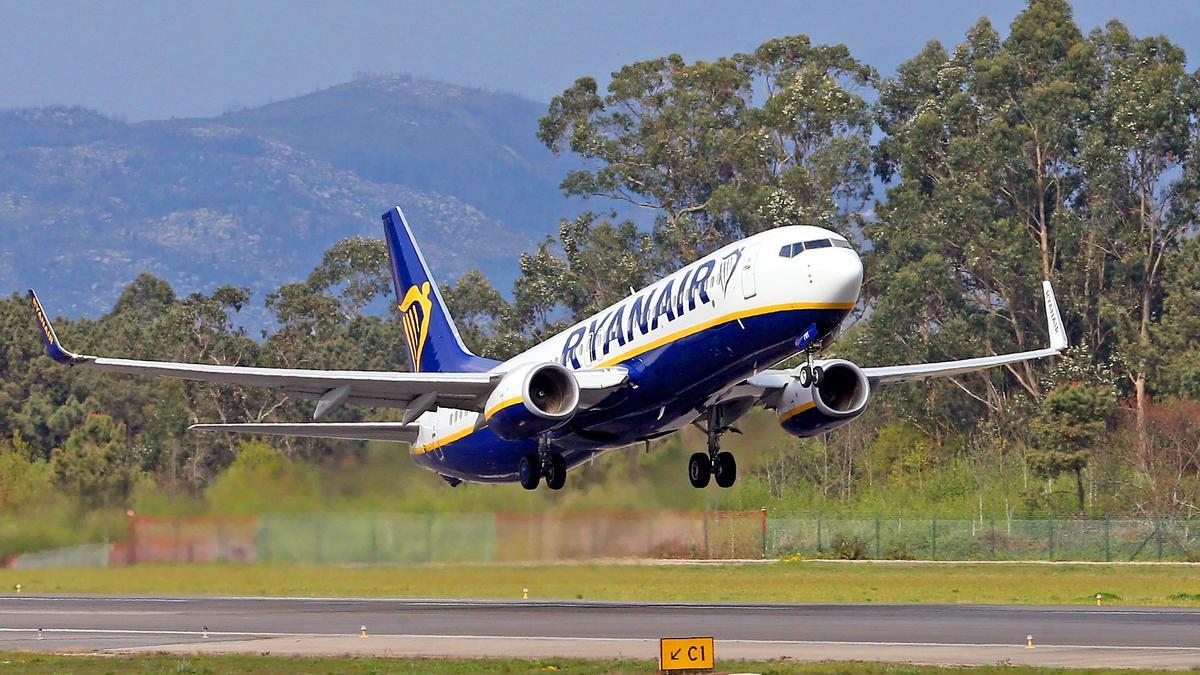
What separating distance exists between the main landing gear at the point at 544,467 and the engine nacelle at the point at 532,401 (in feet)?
5.99

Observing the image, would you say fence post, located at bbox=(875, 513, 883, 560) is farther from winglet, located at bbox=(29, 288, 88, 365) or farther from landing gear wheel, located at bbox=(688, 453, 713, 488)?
winglet, located at bbox=(29, 288, 88, 365)

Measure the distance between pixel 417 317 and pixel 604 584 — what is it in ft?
31.9

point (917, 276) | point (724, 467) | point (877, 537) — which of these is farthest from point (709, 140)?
point (724, 467)

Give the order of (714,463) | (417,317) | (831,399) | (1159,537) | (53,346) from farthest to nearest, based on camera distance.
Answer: (1159,537) → (417,317) → (714,463) → (831,399) → (53,346)

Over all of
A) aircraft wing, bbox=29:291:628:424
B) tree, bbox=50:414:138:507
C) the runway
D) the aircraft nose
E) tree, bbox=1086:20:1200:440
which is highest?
tree, bbox=1086:20:1200:440

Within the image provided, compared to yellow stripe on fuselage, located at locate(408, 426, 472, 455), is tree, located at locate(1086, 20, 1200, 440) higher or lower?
higher

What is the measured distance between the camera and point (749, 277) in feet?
130

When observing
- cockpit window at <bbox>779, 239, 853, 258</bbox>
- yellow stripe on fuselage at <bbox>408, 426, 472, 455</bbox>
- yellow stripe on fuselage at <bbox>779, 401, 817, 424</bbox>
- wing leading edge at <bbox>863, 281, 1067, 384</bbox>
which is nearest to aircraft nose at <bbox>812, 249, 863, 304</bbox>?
cockpit window at <bbox>779, 239, 853, 258</bbox>

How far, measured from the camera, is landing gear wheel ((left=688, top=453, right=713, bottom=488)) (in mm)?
47844

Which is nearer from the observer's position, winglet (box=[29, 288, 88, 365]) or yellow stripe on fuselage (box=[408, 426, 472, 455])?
winglet (box=[29, 288, 88, 365])

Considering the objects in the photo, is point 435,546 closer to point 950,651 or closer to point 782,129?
point 950,651

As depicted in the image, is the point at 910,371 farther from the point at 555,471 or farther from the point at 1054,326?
the point at 555,471

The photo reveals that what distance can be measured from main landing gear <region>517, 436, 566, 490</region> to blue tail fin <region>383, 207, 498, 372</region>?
7.04 metres

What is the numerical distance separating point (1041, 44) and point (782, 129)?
16.6 meters
